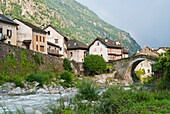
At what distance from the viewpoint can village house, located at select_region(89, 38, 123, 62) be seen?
6494cm

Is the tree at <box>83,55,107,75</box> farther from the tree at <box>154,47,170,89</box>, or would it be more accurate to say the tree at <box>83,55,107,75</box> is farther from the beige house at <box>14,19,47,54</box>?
the tree at <box>154,47,170,89</box>

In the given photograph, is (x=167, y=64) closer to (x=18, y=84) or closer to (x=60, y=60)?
(x=18, y=84)

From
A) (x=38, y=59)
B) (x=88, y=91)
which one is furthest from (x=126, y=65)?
(x=88, y=91)

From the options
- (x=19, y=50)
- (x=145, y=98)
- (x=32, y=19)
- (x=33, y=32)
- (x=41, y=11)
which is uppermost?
(x=41, y=11)

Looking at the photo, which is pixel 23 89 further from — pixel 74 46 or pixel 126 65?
pixel 74 46

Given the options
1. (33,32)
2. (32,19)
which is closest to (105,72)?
(33,32)

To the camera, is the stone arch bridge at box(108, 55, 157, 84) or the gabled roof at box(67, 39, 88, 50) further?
the gabled roof at box(67, 39, 88, 50)

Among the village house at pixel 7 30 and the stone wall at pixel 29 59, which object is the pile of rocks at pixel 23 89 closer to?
the stone wall at pixel 29 59

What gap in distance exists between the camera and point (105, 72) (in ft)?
186

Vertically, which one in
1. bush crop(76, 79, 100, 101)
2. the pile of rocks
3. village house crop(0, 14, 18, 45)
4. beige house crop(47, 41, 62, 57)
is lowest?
the pile of rocks

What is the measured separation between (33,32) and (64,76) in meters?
17.3

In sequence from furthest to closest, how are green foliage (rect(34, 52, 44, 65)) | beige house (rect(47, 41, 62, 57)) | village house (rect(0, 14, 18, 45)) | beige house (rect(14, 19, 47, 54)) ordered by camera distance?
beige house (rect(47, 41, 62, 57)) → beige house (rect(14, 19, 47, 54)) → village house (rect(0, 14, 18, 45)) → green foliage (rect(34, 52, 44, 65))

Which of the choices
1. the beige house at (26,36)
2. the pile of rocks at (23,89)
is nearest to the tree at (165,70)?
the pile of rocks at (23,89)

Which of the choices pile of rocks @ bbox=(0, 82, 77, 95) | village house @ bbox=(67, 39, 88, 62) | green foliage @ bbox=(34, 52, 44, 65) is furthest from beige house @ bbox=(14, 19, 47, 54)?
village house @ bbox=(67, 39, 88, 62)
